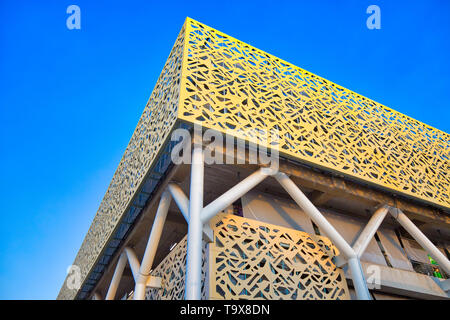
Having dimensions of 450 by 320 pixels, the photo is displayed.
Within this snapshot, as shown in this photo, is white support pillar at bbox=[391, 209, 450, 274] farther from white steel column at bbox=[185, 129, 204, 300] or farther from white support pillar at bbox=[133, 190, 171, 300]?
white support pillar at bbox=[133, 190, 171, 300]

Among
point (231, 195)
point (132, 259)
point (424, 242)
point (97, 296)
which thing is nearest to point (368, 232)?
point (424, 242)

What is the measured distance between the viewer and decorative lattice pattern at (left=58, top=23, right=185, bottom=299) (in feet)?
33.9

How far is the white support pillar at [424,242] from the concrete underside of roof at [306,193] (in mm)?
348

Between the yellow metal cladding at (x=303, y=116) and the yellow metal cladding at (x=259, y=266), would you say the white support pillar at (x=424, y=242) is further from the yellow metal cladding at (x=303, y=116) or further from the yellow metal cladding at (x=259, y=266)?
the yellow metal cladding at (x=259, y=266)

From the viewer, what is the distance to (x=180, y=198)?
30.7ft

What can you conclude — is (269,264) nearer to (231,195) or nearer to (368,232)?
(231,195)

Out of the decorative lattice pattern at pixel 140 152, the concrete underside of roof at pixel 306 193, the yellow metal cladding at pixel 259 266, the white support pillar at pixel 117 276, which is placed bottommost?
the yellow metal cladding at pixel 259 266

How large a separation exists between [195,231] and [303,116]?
5.95 meters

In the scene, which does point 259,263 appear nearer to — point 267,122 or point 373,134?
point 267,122

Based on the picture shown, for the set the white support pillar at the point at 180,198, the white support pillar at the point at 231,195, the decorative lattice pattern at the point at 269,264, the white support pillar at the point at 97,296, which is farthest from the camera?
the white support pillar at the point at 97,296

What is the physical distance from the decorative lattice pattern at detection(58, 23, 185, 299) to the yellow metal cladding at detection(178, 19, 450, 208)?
0.71 meters

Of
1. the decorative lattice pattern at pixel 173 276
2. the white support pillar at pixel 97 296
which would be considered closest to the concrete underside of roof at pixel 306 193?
the decorative lattice pattern at pixel 173 276

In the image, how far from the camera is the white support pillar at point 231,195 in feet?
26.7
